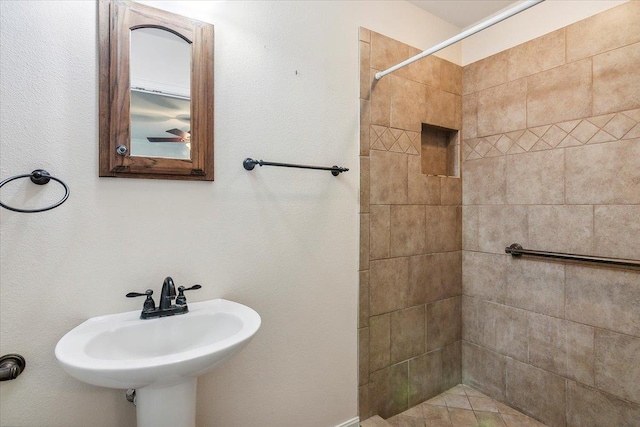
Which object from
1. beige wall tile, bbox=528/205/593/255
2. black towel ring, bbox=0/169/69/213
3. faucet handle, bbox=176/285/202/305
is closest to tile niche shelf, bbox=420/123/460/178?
beige wall tile, bbox=528/205/593/255

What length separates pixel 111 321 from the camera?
1.13 meters

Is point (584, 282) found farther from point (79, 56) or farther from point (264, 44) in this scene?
point (79, 56)

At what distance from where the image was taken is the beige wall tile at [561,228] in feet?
5.57

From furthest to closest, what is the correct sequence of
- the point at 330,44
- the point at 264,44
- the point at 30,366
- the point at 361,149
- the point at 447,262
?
the point at 447,262 < the point at 361,149 < the point at 330,44 < the point at 264,44 < the point at 30,366

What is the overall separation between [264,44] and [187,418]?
5.06 feet

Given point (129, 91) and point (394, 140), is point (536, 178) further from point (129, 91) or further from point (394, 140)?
point (129, 91)

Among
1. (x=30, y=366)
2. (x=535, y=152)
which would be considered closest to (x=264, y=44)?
(x=30, y=366)

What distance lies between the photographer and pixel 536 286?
1901mm

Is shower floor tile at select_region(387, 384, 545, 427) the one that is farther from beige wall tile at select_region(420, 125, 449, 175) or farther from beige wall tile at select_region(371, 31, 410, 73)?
beige wall tile at select_region(371, 31, 410, 73)

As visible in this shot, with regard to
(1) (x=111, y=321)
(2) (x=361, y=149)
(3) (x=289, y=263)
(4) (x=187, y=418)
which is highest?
(2) (x=361, y=149)

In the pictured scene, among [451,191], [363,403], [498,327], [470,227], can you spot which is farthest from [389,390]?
[451,191]

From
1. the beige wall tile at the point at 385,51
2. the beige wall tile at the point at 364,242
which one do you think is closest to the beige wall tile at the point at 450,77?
the beige wall tile at the point at 385,51

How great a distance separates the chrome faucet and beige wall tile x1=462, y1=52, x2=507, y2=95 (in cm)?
222

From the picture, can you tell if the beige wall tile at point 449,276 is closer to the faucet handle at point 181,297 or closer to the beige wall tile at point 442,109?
the beige wall tile at point 442,109
